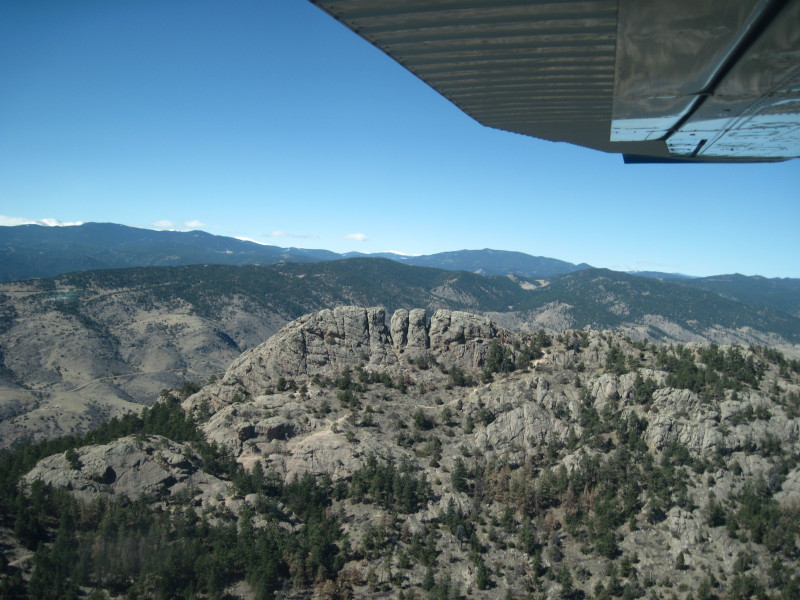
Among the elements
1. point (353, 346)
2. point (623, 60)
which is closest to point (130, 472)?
point (353, 346)

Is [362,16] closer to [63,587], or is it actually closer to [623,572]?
[63,587]

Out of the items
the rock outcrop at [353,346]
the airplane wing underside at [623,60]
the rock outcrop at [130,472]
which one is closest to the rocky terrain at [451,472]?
the rock outcrop at [130,472]

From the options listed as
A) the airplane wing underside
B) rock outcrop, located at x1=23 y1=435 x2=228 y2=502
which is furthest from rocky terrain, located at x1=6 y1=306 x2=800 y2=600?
the airplane wing underside

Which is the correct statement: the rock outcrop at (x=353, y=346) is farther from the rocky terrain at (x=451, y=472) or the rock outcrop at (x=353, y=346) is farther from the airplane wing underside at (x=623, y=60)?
the airplane wing underside at (x=623, y=60)

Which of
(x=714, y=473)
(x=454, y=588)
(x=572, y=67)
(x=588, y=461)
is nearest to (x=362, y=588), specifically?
(x=454, y=588)

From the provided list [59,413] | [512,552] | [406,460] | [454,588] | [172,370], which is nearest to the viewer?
[454,588]

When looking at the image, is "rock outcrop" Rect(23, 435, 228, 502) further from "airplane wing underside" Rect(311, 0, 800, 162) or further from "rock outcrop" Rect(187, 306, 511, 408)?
"airplane wing underside" Rect(311, 0, 800, 162)
